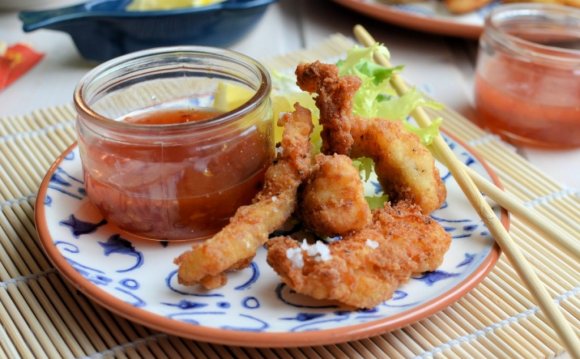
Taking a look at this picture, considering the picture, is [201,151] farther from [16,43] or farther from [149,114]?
[16,43]

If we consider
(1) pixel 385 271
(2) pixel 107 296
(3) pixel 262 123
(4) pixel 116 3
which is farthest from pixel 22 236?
(4) pixel 116 3

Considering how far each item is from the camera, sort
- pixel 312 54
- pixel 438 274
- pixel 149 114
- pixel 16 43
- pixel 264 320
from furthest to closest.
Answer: pixel 16 43, pixel 312 54, pixel 149 114, pixel 438 274, pixel 264 320

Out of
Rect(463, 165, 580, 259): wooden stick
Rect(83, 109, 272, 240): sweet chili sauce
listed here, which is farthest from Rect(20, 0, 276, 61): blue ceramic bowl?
Rect(463, 165, 580, 259): wooden stick

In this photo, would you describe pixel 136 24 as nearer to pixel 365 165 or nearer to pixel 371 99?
pixel 371 99

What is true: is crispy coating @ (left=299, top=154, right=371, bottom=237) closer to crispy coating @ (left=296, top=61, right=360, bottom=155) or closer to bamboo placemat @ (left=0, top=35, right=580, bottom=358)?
crispy coating @ (left=296, top=61, right=360, bottom=155)

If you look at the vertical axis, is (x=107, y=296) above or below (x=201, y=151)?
below

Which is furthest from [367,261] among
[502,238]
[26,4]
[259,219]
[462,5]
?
[26,4]
